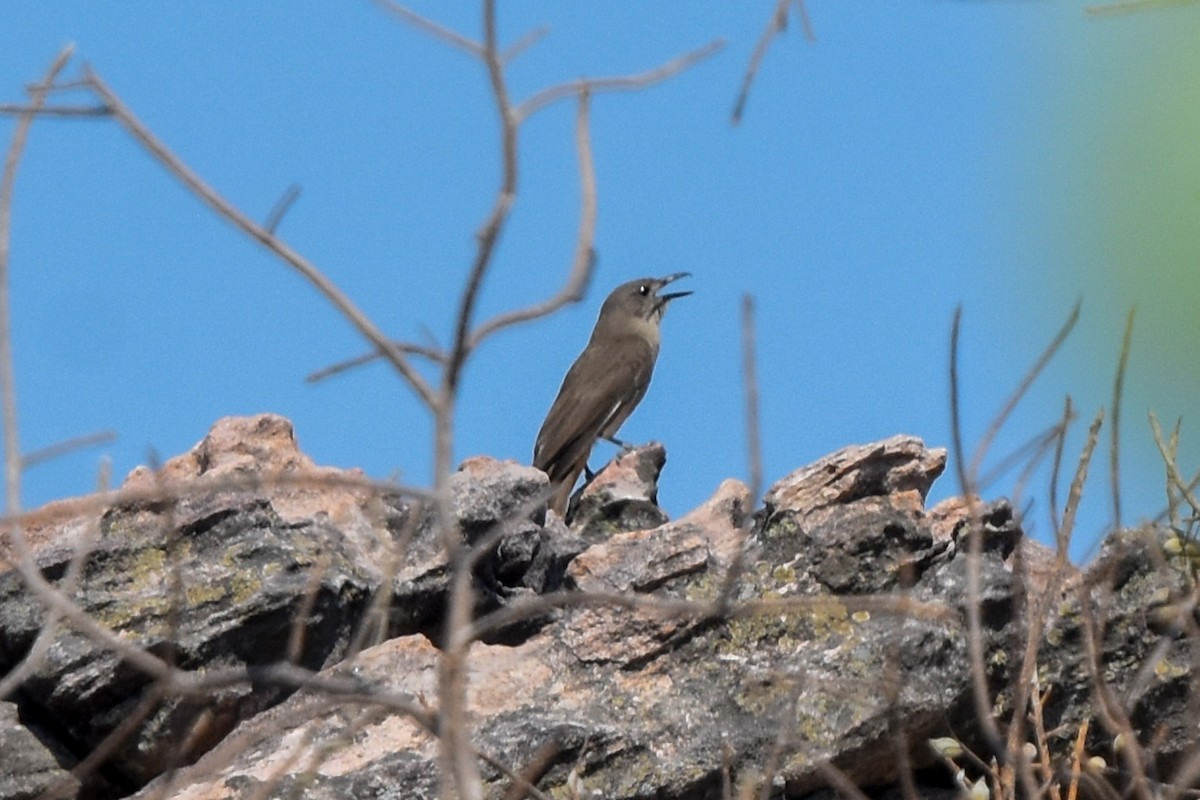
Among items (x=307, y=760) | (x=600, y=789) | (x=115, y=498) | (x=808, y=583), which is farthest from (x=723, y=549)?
(x=115, y=498)

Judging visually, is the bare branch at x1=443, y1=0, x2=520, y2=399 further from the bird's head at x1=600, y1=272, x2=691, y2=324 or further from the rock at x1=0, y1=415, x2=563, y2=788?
the bird's head at x1=600, y1=272, x2=691, y2=324

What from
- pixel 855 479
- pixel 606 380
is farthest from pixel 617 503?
pixel 606 380

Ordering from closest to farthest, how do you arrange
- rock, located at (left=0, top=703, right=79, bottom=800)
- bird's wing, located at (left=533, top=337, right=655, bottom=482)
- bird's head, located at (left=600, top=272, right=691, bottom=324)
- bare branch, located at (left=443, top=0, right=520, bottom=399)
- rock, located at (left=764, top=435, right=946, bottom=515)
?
1. bare branch, located at (left=443, top=0, right=520, bottom=399)
2. rock, located at (left=0, top=703, right=79, bottom=800)
3. rock, located at (left=764, top=435, right=946, bottom=515)
4. bird's wing, located at (left=533, top=337, right=655, bottom=482)
5. bird's head, located at (left=600, top=272, right=691, bottom=324)

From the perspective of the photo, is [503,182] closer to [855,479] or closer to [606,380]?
[855,479]

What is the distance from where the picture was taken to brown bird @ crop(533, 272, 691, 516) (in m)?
11.1

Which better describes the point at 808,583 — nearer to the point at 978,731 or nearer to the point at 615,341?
the point at 978,731

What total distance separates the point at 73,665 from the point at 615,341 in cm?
749

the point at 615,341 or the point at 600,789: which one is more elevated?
the point at 615,341

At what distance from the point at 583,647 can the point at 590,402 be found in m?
5.75

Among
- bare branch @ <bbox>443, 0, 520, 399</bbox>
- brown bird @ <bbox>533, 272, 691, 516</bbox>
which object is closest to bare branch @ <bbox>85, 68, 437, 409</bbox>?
bare branch @ <bbox>443, 0, 520, 399</bbox>

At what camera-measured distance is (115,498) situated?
246 cm

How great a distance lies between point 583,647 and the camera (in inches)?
235

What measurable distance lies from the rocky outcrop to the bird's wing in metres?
4.46

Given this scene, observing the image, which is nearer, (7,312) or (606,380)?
(7,312)
